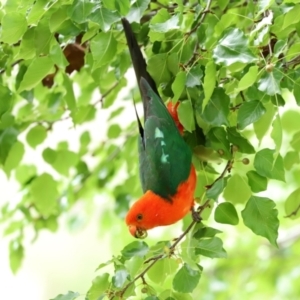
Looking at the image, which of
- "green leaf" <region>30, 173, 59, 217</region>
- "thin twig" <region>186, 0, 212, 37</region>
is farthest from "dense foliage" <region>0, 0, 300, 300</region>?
"green leaf" <region>30, 173, 59, 217</region>

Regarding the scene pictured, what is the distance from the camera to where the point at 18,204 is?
4.55 feet

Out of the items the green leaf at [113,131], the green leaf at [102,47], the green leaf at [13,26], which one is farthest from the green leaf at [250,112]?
the green leaf at [113,131]

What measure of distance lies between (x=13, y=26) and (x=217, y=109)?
29 cm

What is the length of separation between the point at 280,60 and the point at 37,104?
671 millimetres

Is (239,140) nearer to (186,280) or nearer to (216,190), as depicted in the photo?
(216,190)

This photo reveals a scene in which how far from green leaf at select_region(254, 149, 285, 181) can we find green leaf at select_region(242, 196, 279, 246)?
38 mm

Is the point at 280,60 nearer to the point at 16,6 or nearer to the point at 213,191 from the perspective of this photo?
the point at 213,191

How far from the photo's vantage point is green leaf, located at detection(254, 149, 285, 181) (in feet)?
2.63

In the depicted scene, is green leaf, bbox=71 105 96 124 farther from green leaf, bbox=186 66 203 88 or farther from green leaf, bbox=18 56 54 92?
green leaf, bbox=186 66 203 88

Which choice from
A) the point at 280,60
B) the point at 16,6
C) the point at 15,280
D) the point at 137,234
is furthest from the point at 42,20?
the point at 15,280

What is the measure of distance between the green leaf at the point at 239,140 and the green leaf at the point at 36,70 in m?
0.28

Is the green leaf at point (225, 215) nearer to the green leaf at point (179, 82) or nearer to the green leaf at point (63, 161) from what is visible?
the green leaf at point (179, 82)

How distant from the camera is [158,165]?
1.03 metres

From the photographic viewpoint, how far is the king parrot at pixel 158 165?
3.18 feet
